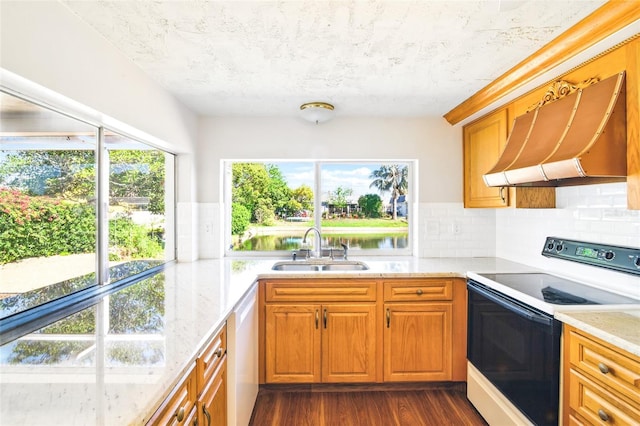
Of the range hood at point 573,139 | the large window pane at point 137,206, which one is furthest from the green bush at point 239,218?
the range hood at point 573,139

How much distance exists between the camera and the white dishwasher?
168cm

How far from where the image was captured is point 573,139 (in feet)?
5.27

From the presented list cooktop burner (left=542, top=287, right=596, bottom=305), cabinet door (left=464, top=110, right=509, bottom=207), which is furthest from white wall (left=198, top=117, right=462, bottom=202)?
cooktop burner (left=542, top=287, right=596, bottom=305)

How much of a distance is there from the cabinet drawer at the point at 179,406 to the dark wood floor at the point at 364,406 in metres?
1.13

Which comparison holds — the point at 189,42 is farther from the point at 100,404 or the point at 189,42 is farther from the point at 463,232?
the point at 463,232

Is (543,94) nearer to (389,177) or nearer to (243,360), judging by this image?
(389,177)

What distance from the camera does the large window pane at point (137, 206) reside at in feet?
6.53

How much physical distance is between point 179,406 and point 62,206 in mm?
1110

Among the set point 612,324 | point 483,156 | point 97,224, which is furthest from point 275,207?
point 612,324

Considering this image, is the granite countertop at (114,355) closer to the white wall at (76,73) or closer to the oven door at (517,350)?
the white wall at (76,73)

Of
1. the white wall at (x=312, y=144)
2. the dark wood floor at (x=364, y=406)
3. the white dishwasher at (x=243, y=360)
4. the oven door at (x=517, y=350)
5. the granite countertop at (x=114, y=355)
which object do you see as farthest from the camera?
the white wall at (x=312, y=144)

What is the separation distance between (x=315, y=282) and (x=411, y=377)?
971 millimetres

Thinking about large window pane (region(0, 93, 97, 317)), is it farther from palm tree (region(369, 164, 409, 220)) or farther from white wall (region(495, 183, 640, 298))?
white wall (region(495, 183, 640, 298))

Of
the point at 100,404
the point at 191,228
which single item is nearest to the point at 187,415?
the point at 100,404
